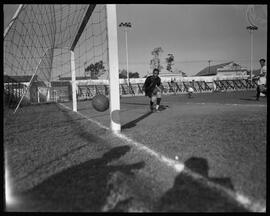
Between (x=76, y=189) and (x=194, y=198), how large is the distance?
3.56ft

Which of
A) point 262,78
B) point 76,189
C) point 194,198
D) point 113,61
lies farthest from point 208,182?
point 262,78

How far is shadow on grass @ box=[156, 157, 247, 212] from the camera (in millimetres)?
2206

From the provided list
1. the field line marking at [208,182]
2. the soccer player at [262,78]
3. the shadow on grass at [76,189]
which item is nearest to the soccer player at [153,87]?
the soccer player at [262,78]

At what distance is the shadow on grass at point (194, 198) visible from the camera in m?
2.21

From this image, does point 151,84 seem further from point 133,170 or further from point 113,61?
point 133,170

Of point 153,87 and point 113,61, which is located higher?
point 113,61

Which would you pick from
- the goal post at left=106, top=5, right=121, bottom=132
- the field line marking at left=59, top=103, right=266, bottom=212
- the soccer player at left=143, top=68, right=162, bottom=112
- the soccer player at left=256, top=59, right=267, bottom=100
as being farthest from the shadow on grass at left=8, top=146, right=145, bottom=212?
the soccer player at left=256, top=59, right=267, bottom=100

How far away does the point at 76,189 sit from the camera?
2.64m

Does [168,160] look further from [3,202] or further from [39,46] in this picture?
[39,46]

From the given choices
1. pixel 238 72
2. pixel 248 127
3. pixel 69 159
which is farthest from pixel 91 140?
pixel 238 72

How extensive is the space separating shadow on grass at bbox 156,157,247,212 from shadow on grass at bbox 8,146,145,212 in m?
0.54

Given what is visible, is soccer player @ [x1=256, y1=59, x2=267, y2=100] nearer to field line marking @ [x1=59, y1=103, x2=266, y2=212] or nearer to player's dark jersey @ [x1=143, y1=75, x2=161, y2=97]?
player's dark jersey @ [x1=143, y1=75, x2=161, y2=97]

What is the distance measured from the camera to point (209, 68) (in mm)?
89125

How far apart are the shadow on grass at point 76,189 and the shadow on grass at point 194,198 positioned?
539 millimetres
